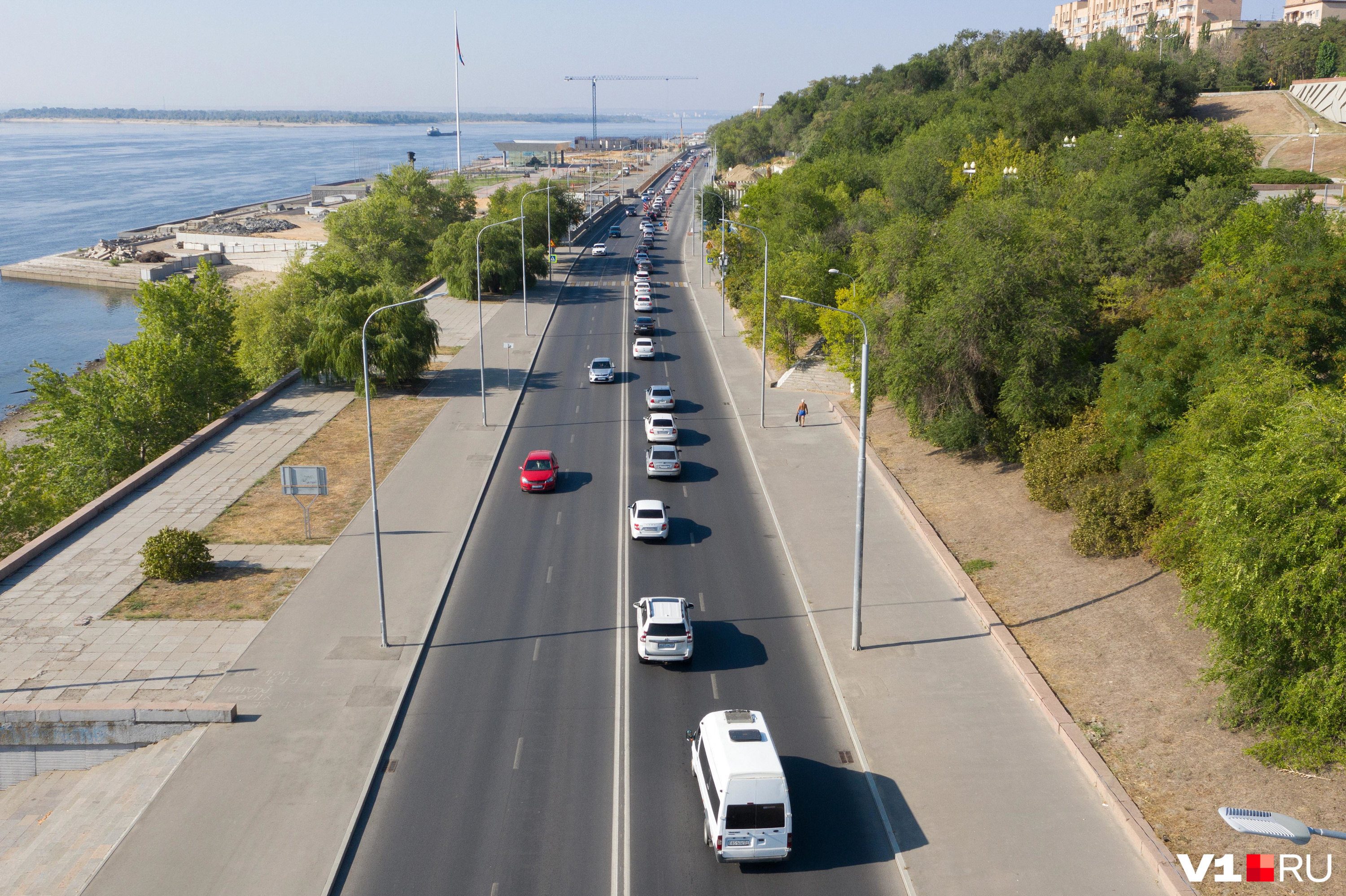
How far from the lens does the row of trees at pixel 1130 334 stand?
18094 mm

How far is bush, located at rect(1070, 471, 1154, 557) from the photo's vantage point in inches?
1073

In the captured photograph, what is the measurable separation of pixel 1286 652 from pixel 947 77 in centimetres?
12649

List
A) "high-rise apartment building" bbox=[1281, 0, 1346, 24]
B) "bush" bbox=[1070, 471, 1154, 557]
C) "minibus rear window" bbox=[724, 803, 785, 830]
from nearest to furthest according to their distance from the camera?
"minibus rear window" bbox=[724, 803, 785, 830], "bush" bbox=[1070, 471, 1154, 557], "high-rise apartment building" bbox=[1281, 0, 1346, 24]

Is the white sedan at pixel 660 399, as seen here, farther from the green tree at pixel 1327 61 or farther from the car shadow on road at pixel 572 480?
the green tree at pixel 1327 61

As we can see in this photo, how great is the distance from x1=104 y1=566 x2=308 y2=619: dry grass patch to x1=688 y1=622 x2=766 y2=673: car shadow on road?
38.1ft

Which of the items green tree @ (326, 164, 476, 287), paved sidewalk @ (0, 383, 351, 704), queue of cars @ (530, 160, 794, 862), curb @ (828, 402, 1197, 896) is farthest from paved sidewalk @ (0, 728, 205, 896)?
green tree @ (326, 164, 476, 287)

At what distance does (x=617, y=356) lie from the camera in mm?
56500

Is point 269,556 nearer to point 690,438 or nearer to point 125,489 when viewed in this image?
point 125,489

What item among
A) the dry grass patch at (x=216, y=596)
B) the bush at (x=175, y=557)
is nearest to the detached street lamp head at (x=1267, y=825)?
the dry grass patch at (x=216, y=596)

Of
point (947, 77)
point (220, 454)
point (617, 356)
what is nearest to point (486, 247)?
point (617, 356)

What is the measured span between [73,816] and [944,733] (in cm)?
1801

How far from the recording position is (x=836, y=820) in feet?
58.0

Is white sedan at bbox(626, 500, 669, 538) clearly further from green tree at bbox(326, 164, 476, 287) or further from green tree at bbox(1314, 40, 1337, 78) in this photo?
green tree at bbox(1314, 40, 1337, 78)
